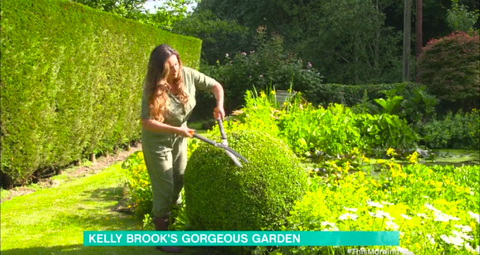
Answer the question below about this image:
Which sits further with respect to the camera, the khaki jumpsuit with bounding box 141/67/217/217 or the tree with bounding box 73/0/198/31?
the tree with bounding box 73/0/198/31

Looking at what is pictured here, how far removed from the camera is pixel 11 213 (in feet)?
18.2

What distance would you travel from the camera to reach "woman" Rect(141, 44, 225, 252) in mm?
3648

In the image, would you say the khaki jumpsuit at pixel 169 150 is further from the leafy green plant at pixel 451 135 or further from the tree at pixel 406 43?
the tree at pixel 406 43

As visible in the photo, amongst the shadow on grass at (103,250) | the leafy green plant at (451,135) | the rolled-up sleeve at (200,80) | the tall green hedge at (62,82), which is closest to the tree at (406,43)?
the leafy green plant at (451,135)

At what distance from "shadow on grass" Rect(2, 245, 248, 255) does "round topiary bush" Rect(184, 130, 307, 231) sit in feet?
1.27

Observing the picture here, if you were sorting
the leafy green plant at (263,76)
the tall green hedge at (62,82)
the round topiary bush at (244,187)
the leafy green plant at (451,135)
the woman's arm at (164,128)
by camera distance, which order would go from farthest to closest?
the leafy green plant at (263,76), the leafy green plant at (451,135), the tall green hedge at (62,82), the round topiary bush at (244,187), the woman's arm at (164,128)

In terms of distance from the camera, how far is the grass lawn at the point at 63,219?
433cm

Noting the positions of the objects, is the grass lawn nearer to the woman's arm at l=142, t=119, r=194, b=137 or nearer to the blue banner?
the blue banner

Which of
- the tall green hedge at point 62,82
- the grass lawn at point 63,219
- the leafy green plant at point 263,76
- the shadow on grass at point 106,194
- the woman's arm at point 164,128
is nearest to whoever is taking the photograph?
the woman's arm at point 164,128

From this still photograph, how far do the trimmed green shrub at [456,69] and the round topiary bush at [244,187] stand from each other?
967 centimetres

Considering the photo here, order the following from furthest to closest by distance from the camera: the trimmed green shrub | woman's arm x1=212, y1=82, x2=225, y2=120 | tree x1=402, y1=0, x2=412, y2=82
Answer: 1. tree x1=402, y1=0, x2=412, y2=82
2. the trimmed green shrub
3. woman's arm x1=212, y1=82, x2=225, y2=120

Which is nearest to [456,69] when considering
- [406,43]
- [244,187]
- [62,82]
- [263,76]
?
[406,43]

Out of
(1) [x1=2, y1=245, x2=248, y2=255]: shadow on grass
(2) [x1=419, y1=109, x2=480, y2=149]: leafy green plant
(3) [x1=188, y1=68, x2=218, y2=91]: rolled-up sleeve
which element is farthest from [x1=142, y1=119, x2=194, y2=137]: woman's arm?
(2) [x1=419, y1=109, x2=480, y2=149]: leafy green plant

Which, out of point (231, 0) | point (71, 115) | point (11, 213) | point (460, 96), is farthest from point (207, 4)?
point (11, 213)
